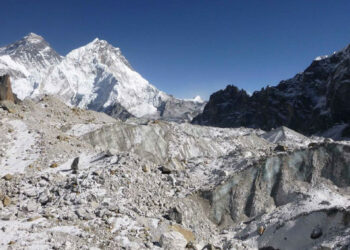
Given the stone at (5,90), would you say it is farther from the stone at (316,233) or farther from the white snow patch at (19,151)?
the stone at (316,233)

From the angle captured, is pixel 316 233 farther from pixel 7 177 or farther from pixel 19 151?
pixel 19 151

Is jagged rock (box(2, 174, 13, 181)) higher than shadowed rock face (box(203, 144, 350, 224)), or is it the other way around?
shadowed rock face (box(203, 144, 350, 224))

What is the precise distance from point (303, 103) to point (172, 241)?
457 ft

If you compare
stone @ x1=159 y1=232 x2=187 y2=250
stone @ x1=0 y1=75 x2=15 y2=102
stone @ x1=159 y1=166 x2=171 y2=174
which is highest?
stone @ x1=0 y1=75 x2=15 y2=102

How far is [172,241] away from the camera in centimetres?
1282

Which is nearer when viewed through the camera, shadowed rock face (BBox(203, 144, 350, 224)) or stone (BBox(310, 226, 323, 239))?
stone (BBox(310, 226, 323, 239))

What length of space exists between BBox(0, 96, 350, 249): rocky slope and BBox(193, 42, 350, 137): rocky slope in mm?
92067

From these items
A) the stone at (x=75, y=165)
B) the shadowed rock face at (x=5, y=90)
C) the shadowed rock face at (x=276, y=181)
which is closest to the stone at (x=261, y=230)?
the shadowed rock face at (x=276, y=181)

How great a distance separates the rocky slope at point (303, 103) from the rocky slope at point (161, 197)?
92.1 meters

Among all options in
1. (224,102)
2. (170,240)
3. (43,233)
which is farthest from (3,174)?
(224,102)

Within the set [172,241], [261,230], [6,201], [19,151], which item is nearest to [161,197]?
[172,241]

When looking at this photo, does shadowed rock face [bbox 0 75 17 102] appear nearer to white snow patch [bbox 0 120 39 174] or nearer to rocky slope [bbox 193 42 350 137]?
white snow patch [bbox 0 120 39 174]

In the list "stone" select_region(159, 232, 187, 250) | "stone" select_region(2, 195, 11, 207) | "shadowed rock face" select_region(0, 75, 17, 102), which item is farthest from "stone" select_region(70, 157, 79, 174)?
"shadowed rock face" select_region(0, 75, 17, 102)

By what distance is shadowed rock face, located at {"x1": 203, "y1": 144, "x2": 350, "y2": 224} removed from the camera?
18.3m
